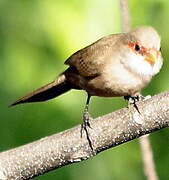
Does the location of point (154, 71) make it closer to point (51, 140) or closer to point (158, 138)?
point (158, 138)

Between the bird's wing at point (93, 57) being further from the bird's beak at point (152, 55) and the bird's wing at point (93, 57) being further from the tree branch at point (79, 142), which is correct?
the tree branch at point (79, 142)

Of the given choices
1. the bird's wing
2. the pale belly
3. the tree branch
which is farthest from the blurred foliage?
the tree branch

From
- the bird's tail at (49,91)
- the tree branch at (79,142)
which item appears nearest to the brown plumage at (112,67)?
the bird's tail at (49,91)

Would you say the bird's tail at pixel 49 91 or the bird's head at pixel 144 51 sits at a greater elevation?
the bird's tail at pixel 49 91

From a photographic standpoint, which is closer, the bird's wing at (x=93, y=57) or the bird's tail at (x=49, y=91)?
the bird's tail at (x=49, y=91)

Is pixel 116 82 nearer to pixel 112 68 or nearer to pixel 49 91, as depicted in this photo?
pixel 112 68

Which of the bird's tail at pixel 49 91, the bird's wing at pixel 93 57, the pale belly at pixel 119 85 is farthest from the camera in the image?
the bird's wing at pixel 93 57

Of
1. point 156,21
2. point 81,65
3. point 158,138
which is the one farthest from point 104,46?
point 158,138
